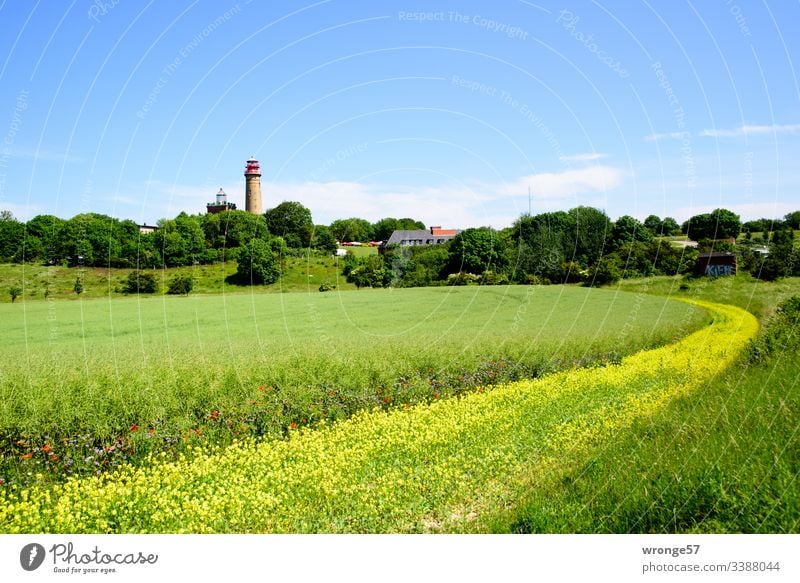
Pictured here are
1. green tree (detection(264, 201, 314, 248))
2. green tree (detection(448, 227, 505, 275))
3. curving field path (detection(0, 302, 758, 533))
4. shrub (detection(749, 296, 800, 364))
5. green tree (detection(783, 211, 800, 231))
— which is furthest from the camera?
green tree (detection(448, 227, 505, 275))

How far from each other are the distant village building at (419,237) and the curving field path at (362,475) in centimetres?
2043

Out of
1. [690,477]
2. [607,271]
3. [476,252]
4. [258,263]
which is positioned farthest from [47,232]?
[607,271]

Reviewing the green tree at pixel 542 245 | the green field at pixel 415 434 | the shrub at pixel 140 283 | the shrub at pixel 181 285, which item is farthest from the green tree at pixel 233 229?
the green tree at pixel 542 245

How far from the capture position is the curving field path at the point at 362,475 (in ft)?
21.3

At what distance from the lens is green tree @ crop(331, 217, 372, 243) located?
1214 inches

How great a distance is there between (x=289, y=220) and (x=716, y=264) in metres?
15.5

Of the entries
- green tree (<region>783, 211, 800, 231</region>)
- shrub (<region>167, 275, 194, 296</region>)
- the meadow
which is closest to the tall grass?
green tree (<region>783, 211, 800, 231</region>)

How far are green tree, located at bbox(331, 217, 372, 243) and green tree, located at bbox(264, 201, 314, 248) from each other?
4202 mm

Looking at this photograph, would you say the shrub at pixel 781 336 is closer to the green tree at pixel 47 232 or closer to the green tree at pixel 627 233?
the green tree at pixel 627 233

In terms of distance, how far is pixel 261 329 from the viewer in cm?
2566

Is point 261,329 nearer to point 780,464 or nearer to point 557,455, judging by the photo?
point 557,455

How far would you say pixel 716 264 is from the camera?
15.9 m

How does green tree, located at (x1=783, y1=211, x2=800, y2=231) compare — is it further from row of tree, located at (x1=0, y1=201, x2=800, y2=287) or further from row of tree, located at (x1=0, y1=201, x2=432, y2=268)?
row of tree, located at (x1=0, y1=201, x2=432, y2=268)
